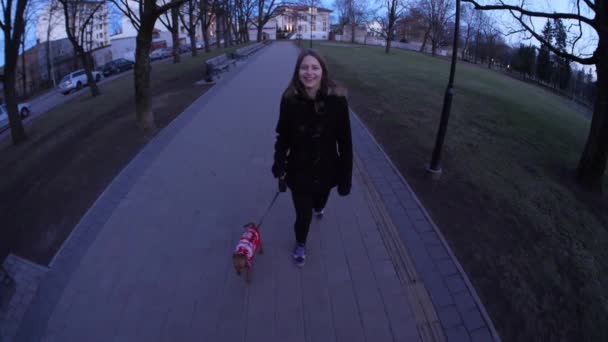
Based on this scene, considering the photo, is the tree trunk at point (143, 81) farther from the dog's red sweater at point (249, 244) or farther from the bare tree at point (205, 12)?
the bare tree at point (205, 12)

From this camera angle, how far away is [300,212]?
322 centimetres

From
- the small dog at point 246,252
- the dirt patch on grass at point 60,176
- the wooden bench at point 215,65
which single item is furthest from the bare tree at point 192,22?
the small dog at point 246,252

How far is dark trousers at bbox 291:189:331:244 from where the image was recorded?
313 centimetres

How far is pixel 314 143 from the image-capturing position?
9.39ft

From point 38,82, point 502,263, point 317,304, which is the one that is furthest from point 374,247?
point 38,82

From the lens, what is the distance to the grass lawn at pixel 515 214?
334cm

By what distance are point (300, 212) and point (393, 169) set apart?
10.1 ft

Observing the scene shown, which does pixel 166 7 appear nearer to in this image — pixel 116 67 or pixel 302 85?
pixel 302 85

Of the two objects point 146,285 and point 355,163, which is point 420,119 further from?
point 146,285

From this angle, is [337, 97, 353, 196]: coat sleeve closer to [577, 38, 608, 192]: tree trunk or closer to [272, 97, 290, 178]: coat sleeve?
[272, 97, 290, 178]: coat sleeve

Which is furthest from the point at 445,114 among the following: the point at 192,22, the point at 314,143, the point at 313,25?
the point at 313,25

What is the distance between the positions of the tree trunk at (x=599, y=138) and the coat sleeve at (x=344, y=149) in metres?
6.25

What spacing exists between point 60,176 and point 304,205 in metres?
5.88

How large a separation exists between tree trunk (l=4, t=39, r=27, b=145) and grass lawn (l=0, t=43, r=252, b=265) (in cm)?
64
